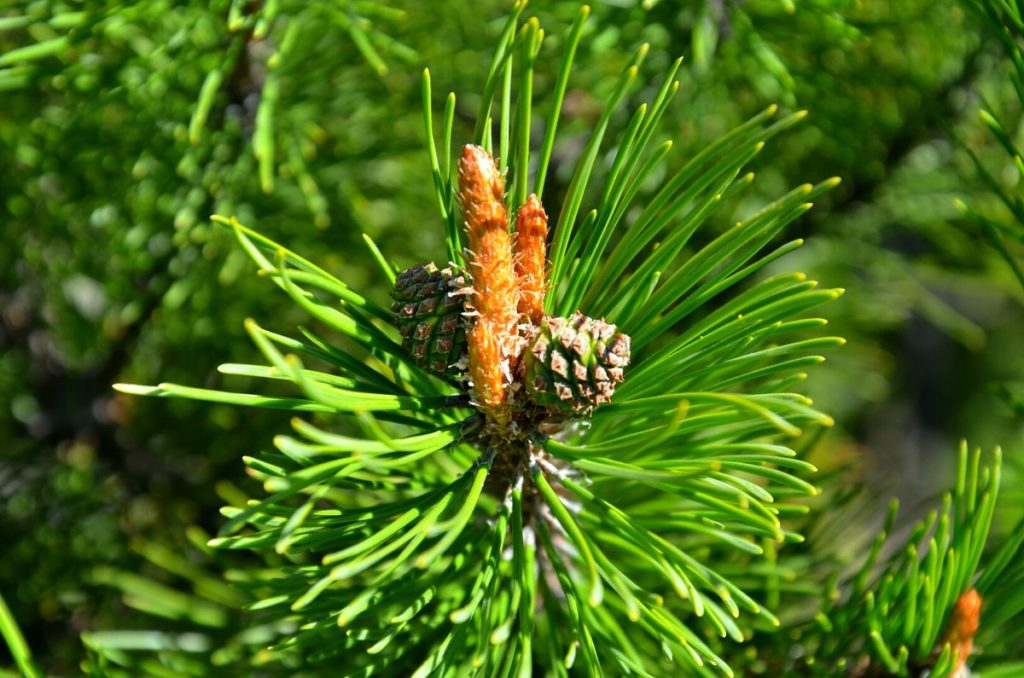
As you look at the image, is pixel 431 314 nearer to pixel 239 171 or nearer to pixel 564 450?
pixel 564 450

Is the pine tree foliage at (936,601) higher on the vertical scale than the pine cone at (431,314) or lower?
lower

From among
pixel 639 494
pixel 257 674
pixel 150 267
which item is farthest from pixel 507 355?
pixel 150 267

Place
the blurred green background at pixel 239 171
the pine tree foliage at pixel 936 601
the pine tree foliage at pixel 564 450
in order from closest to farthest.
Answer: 1. the pine tree foliage at pixel 564 450
2. the pine tree foliage at pixel 936 601
3. the blurred green background at pixel 239 171

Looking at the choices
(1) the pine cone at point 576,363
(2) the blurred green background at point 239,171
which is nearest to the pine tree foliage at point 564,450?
(1) the pine cone at point 576,363

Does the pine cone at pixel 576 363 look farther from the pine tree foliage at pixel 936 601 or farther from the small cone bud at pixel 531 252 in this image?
the pine tree foliage at pixel 936 601

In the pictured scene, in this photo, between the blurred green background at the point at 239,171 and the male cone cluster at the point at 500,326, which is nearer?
the male cone cluster at the point at 500,326

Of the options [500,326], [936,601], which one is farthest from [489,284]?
[936,601]

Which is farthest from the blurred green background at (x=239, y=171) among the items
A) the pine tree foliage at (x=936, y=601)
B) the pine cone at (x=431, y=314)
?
the pine cone at (x=431, y=314)

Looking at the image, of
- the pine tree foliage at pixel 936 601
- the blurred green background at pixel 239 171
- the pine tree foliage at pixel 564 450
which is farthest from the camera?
the blurred green background at pixel 239 171

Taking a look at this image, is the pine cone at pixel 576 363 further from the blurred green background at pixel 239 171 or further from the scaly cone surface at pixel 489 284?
the blurred green background at pixel 239 171
